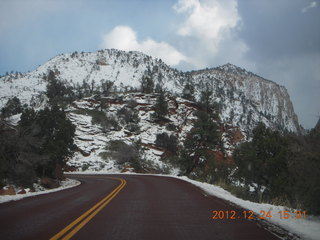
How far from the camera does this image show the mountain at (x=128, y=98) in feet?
207

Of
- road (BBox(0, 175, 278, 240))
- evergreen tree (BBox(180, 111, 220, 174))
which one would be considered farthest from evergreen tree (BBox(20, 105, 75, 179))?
road (BBox(0, 175, 278, 240))

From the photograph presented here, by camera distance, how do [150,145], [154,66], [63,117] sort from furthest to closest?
[154,66], [150,145], [63,117]

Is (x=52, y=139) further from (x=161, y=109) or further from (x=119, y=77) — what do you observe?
(x=119, y=77)

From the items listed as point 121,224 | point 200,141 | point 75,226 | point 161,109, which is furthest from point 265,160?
point 161,109

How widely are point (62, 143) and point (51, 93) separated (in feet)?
230

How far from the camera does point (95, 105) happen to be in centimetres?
8019

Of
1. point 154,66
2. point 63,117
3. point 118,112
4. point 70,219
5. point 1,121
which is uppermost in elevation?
point 154,66

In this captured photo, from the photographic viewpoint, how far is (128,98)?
81500 mm

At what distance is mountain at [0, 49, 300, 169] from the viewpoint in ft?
207

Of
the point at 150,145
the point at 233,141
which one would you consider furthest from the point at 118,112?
the point at 233,141

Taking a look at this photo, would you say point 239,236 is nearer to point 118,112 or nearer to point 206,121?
point 206,121

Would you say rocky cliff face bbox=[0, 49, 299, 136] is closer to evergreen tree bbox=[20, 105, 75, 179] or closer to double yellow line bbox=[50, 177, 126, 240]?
evergreen tree bbox=[20, 105, 75, 179]

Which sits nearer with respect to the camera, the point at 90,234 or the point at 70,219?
the point at 90,234

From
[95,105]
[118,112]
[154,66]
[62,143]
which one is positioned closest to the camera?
[62,143]
